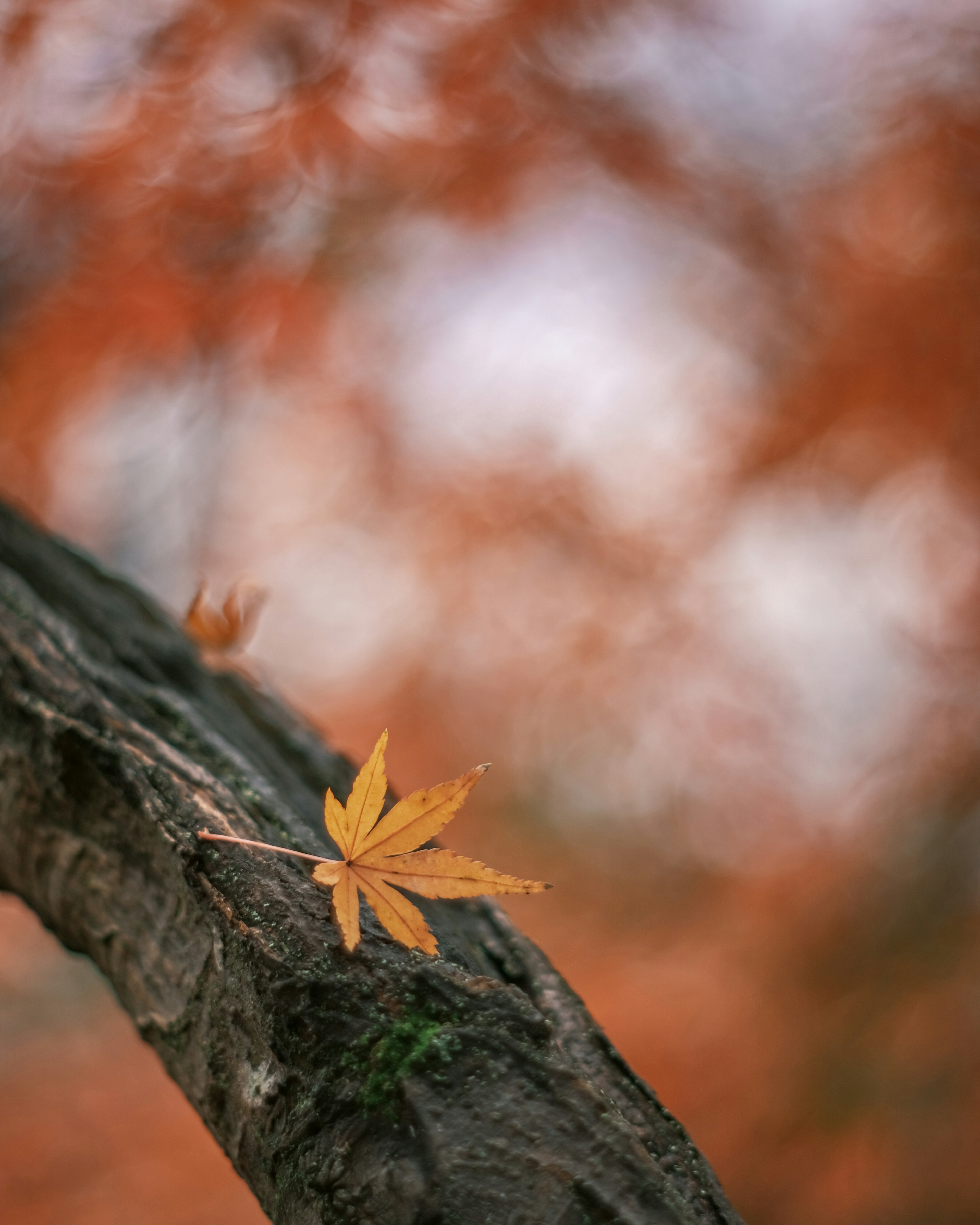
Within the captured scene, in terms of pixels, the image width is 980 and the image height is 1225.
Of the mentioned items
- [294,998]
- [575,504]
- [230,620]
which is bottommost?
[294,998]

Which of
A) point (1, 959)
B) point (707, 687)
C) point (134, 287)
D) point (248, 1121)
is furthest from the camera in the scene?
point (1, 959)

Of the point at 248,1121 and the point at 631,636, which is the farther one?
the point at 631,636

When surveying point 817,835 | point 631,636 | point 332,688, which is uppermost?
point 631,636

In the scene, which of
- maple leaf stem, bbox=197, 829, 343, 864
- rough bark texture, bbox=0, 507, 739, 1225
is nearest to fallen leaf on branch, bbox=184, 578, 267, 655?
rough bark texture, bbox=0, 507, 739, 1225

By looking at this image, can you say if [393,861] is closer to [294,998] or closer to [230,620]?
Answer: [294,998]

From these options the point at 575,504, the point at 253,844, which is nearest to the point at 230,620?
the point at 253,844

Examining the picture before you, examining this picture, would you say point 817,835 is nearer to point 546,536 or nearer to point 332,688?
point 546,536

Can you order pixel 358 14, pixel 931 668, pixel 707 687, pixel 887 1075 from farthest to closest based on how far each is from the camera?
pixel 707 687 → pixel 931 668 → pixel 887 1075 → pixel 358 14

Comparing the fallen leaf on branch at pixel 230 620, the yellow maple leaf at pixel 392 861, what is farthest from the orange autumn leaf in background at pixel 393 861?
the fallen leaf on branch at pixel 230 620

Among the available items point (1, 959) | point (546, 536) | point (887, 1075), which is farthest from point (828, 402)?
point (1, 959)
